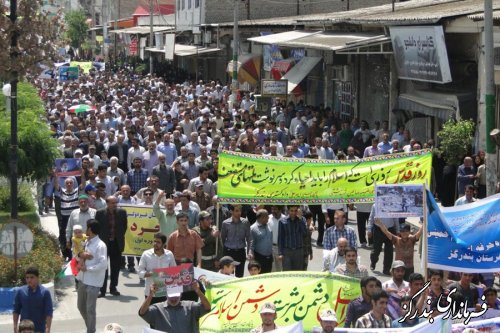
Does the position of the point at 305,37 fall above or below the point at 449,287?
above

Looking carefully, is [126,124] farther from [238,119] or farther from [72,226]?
[72,226]

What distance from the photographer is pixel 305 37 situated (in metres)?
35.0

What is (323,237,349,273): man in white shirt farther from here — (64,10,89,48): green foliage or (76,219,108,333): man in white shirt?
(64,10,89,48): green foliage

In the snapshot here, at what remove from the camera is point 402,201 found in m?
14.1

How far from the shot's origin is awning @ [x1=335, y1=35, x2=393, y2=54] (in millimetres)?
28688

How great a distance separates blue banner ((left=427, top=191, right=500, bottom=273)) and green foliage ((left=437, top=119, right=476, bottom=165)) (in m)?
9.96

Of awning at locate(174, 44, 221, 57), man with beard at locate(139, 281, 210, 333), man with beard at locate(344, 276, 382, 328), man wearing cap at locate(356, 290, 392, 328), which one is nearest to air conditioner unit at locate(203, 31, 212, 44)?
awning at locate(174, 44, 221, 57)

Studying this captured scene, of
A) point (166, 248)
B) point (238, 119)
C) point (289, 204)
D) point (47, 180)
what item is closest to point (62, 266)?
point (166, 248)

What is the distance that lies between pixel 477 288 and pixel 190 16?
49832 mm

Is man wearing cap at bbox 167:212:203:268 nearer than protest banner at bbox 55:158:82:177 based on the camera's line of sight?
Yes

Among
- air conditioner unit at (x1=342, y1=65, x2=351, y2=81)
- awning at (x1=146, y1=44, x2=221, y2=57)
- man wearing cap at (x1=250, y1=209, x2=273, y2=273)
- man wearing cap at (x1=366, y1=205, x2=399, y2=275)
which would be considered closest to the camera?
man wearing cap at (x1=250, y1=209, x2=273, y2=273)

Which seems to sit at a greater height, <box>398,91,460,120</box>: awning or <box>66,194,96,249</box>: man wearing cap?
<box>398,91,460,120</box>: awning

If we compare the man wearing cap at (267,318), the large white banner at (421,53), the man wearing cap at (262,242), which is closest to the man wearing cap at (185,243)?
the man wearing cap at (262,242)

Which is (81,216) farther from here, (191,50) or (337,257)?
(191,50)
